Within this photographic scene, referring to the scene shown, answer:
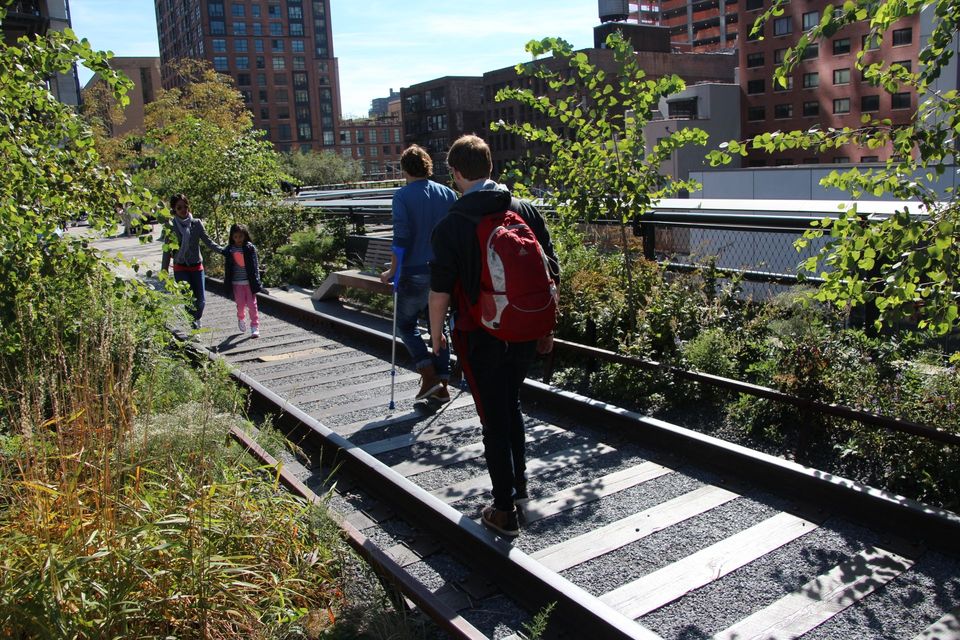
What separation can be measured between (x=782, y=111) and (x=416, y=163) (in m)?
83.2

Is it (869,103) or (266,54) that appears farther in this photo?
(266,54)

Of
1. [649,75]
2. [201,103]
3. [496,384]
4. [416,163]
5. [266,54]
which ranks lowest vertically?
[496,384]

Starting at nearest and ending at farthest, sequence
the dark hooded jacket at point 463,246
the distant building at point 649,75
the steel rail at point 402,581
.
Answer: the steel rail at point 402,581, the dark hooded jacket at point 463,246, the distant building at point 649,75

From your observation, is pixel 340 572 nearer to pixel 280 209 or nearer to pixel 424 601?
pixel 424 601

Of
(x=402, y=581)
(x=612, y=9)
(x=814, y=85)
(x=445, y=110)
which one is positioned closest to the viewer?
(x=402, y=581)

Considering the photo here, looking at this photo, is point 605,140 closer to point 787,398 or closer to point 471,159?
point 787,398

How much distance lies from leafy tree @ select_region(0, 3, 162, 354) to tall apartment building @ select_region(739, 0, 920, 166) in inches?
2811

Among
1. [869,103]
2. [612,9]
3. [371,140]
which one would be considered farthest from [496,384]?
[371,140]

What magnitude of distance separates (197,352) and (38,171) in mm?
3655

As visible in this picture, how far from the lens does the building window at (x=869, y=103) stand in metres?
73.3

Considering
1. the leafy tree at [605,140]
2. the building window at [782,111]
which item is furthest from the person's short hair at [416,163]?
the building window at [782,111]

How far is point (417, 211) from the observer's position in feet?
22.8

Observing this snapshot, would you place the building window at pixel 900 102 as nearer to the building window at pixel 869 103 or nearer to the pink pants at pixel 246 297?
the building window at pixel 869 103

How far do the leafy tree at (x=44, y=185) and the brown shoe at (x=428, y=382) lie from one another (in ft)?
8.60
